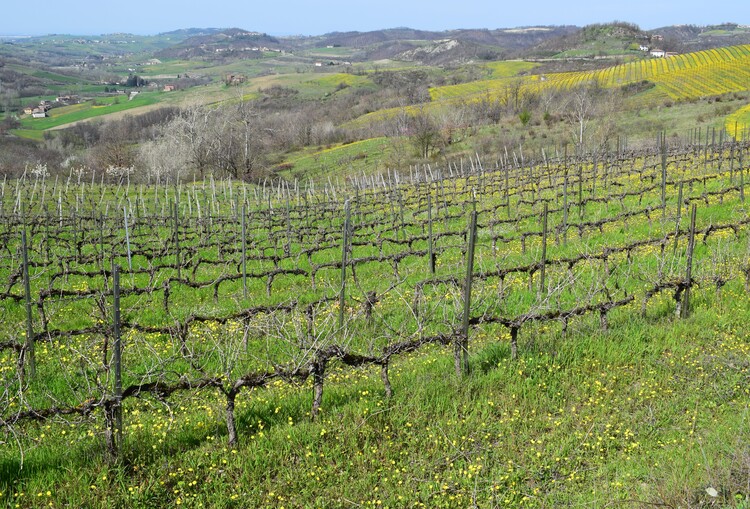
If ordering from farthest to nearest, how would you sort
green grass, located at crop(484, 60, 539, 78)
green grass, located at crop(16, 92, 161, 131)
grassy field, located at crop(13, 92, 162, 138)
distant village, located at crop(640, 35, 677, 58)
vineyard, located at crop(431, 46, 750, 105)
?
green grass, located at crop(484, 60, 539, 78) < distant village, located at crop(640, 35, 677, 58) < green grass, located at crop(16, 92, 161, 131) < grassy field, located at crop(13, 92, 162, 138) < vineyard, located at crop(431, 46, 750, 105)

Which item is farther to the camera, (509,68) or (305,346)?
(509,68)

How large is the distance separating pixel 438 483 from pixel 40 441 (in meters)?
4.13

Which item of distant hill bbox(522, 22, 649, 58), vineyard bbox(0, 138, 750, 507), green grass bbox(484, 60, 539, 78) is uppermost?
distant hill bbox(522, 22, 649, 58)

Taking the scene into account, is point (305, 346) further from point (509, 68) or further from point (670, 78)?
point (509, 68)

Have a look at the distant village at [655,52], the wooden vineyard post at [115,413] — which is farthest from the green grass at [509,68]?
the wooden vineyard post at [115,413]

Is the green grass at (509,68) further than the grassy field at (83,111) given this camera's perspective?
Yes

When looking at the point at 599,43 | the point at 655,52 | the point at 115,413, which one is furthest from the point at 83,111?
the point at 599,43

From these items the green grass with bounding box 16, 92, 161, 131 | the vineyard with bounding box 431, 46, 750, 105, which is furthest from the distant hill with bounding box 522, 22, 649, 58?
the green grass with bounding box 16, 92, 161, 131

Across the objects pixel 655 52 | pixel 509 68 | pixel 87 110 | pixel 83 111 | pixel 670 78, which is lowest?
pixel 83 111

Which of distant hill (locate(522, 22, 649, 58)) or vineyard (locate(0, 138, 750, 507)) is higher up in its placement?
distant hill (locate(522, 22, 649, 58))

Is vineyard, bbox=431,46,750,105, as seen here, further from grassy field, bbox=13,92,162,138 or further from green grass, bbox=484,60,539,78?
grassy field, bbox=13,92,162,138

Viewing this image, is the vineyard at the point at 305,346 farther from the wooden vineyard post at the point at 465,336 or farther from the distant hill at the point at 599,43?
the distant hill at the point at 599,43

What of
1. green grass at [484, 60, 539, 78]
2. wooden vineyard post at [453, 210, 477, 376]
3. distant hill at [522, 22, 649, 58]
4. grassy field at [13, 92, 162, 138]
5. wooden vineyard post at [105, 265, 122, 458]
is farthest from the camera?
distant hill at [522, 22, 649, 58]

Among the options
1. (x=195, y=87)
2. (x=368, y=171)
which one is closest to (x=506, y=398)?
(x=368, y=171)
